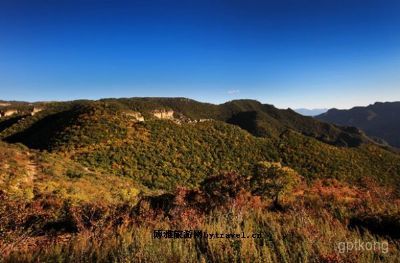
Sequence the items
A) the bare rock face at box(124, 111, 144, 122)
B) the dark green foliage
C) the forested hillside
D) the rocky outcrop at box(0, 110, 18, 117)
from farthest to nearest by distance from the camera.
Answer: the rocky outcrop at box(0, 110, 18, 117) < the bare rock face at box(124, 111, 144, 122) < the dark green foliage < the forested hillside

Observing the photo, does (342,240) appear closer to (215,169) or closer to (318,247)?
(318,247)

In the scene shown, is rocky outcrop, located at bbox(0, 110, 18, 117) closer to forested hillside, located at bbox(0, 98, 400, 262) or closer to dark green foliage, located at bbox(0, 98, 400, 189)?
forested hillside, located at bbox(0, 98, 400, 262)

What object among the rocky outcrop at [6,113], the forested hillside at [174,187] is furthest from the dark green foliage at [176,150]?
the rocky outcrop at [6,113]

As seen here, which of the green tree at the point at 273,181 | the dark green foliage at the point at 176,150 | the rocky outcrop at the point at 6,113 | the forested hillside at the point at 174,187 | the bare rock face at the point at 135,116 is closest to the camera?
the forested hillside at the point at 174,187

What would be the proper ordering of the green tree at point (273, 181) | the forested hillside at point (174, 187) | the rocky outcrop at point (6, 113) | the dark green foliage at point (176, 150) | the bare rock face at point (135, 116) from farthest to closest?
the rocky outcrop at point (6, 113) < the bare rock face at point (135, 116) < the dark green foliage at point (176, 150) < the green tree at point (273, 181) < the forested hillside at point (174, 187)

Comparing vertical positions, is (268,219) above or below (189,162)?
above

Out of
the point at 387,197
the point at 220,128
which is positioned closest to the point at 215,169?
the point at 220,128

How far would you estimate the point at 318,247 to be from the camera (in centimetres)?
373

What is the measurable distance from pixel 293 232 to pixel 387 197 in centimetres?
680

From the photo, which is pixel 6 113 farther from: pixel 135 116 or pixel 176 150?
pixel 176 150

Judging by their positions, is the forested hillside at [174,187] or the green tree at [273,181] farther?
the green tree at [273,181]

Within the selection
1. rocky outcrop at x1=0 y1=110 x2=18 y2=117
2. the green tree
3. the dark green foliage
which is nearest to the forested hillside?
the green tree

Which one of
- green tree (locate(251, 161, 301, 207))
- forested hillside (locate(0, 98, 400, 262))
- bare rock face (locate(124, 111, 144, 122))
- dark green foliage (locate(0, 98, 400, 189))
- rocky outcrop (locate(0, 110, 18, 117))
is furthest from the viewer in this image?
rocky outcrop (locate(0, 110, 18, 117))

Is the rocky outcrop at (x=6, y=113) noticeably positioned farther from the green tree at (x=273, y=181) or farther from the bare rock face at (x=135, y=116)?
the green tree at (x=273, y=181)
